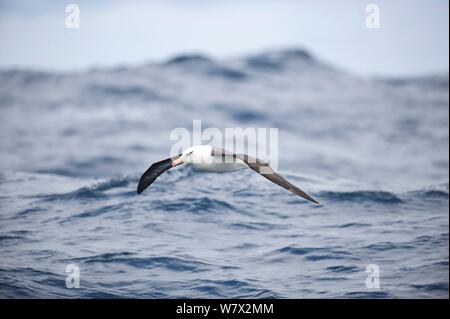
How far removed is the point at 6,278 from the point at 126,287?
211 cm

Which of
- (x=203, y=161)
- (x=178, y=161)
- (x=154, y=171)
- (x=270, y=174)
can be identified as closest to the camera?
(x=270, y=174)

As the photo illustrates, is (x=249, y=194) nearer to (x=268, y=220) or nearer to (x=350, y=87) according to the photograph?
(x=268, y=220)

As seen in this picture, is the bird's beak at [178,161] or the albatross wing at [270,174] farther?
the bird's beak at [178,161]

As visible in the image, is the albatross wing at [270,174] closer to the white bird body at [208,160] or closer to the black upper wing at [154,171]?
the white bird body at [208,160]

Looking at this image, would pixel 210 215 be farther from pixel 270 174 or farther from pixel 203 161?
pixel 270 174

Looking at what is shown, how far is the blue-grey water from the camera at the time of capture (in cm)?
1370

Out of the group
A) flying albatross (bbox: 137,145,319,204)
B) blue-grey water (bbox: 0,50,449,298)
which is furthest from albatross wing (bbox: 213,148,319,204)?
blue-grey water (bbox: 0,50,449,298)

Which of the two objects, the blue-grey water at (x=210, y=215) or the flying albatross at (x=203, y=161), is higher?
the flying albatross at (x=203, y=161)

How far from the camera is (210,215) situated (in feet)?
55.8

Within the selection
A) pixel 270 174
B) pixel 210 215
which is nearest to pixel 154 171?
pixel 270 174

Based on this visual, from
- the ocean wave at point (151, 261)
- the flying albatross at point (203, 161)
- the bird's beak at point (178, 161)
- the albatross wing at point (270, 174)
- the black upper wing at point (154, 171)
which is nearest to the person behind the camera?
the albatross wing at point (270, 174)

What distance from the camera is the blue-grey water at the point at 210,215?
44.9ft

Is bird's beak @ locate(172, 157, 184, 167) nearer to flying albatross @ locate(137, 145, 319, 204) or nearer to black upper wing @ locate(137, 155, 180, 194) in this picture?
flying albatross @ locate(137, 145, 319, 204)

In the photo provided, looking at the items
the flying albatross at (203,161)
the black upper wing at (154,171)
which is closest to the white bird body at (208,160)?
the flying albatross at (203,161)
